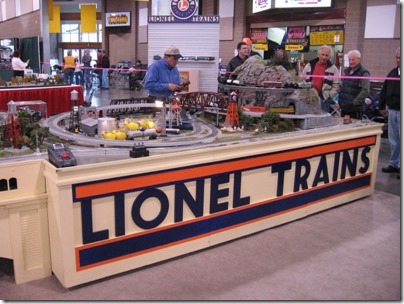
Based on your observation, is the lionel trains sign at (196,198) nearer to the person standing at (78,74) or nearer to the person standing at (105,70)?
the person standing at (78,74)

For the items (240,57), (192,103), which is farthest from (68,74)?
(192,103)

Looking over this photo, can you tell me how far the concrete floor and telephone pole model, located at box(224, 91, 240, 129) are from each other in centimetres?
103

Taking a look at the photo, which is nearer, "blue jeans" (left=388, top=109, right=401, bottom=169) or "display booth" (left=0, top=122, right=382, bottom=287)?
"display booth" (left=0, top=122, right=382, bottom=287)

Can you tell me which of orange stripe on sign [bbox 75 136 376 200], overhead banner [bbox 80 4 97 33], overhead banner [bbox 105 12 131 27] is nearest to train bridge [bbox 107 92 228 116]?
orange stripe on sign [bbox 75 136 376 200]

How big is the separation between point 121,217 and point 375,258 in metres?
2.01

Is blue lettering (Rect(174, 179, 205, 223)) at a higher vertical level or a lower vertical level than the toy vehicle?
lower

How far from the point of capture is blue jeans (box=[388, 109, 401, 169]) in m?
5.77

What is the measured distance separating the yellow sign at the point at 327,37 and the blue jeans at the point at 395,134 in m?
5.78

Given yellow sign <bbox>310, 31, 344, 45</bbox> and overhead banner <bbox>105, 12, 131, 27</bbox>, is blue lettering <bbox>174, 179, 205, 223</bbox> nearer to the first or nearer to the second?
yellow sign <bbox>310, 31, 344, 45</bbox>

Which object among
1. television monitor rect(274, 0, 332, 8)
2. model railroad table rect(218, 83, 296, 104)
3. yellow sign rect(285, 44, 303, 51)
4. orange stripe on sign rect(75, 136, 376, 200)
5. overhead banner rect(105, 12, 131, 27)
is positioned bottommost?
orange stripe on sign rect(75, 136, 376, 200)

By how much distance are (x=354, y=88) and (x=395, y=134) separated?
2.69 feet

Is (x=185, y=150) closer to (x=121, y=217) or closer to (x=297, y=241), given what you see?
(x=121, y=217)

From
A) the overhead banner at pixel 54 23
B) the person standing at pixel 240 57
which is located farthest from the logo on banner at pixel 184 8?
the overhead banner at pixel 54 23

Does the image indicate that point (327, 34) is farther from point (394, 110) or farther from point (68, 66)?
point (68, 66)
